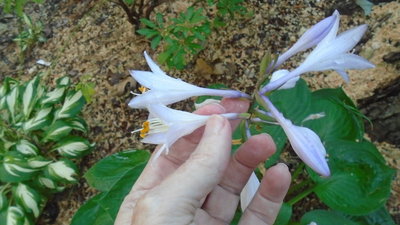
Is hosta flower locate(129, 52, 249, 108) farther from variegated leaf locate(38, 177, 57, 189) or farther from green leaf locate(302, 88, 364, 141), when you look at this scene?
variegated leaf locate(38, 177, 57, 189)

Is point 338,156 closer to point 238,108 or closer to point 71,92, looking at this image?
point 238,108

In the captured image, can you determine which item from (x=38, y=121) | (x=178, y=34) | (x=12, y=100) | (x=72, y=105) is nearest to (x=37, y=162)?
(x=38, y=121)

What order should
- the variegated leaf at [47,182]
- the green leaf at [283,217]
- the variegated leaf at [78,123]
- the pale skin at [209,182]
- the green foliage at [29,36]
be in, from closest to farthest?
1. the pale skin at [209,182]
2. the green leaf at [283,217]
3. the variegated leaf at [47,182]
4. the variegated leaf at [78,123]
5. the green foliage at [29,36]

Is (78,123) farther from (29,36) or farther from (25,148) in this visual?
(29,36)

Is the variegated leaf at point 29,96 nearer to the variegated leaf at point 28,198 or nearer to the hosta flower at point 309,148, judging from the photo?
the variegated leaf at point 28,198

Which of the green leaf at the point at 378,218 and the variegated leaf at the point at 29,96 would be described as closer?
the green leaf at the point at 378,218

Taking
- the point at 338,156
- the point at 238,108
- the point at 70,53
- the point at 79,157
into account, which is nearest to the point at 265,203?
the point at 238,108

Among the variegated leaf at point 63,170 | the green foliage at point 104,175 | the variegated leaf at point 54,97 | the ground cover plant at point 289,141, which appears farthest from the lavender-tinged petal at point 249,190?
the variegated leaf at point 54,97
